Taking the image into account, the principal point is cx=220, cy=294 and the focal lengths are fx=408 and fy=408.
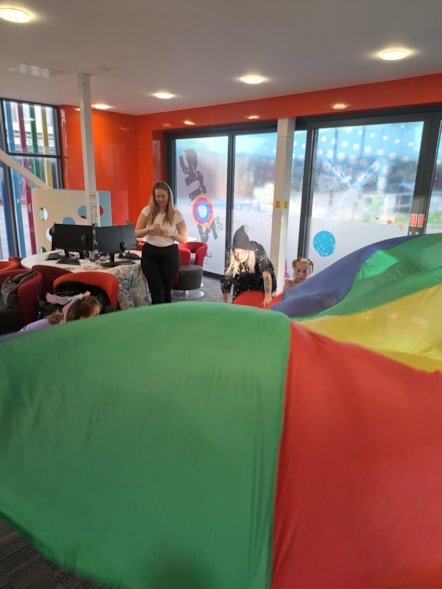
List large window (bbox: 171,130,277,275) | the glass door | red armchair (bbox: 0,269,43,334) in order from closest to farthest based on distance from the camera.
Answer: red armchair (bbox: 0,269,43,334), large window (bbox: 171,130,277,275), the glass door

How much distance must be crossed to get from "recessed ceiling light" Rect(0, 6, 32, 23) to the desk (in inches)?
75.2

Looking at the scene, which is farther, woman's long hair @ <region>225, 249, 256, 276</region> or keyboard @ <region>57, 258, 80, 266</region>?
keyboard @ <region>57, 258, 80, 266</region>

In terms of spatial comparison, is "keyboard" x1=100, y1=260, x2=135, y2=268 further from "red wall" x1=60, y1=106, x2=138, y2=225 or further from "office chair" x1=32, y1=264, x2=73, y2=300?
"red wall" x1=60, y1=106, x2=138, y2=225

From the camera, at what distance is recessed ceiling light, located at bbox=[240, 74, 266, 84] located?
398 cm

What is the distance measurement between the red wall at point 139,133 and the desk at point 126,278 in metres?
2.61

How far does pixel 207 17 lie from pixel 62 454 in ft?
8.83

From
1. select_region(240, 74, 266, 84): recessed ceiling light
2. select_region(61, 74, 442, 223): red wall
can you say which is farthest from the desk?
select_region(61, 74, 442, 223): red wall

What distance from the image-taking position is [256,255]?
321cm

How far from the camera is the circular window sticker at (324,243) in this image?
200 inches

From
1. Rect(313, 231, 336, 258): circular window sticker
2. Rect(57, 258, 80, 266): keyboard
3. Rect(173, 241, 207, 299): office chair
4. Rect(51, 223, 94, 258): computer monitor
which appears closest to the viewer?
Rect(57, 258, 80, 266): keyboard

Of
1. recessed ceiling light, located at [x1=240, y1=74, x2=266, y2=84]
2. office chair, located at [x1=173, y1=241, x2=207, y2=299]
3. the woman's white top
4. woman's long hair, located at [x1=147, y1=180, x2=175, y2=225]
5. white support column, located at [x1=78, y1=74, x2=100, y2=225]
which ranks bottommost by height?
office chair, located at [x1=173, y1=241, x2=207, y2=299]

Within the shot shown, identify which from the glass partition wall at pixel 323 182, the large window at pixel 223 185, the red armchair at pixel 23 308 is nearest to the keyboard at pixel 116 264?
the red armchair at pixel 23 308

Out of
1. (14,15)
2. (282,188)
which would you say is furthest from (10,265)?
(282,188)

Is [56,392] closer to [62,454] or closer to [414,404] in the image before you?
[62,454]
